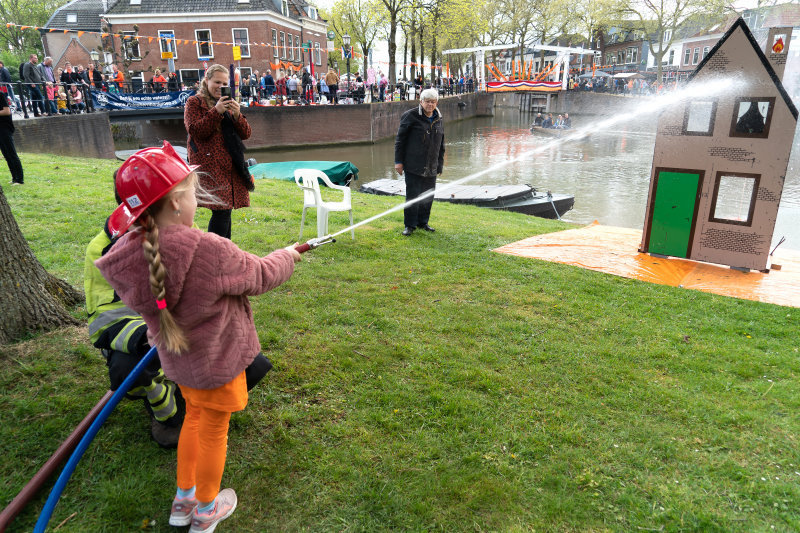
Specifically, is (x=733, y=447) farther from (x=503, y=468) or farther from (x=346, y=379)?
(x=346, y=379)

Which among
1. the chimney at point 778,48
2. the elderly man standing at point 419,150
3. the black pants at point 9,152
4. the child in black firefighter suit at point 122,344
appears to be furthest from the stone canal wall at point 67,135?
the chimney at point 778,48

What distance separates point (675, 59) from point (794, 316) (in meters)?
75.7

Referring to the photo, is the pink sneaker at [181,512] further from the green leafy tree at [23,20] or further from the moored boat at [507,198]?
the green leafy tree at [23,20]

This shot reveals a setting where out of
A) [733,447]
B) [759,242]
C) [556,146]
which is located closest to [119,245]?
[733,447]

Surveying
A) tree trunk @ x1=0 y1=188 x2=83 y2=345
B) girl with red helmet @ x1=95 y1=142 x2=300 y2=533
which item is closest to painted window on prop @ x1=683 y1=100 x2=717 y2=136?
girl with red helmet @ x1=95 y1=142 x2=300 y2=533

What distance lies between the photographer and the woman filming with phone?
443cm

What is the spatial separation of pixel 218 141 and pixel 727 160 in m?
6.20

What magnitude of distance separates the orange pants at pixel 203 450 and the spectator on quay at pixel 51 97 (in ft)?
60.3

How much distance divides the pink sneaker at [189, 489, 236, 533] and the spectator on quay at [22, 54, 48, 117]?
1774 cm

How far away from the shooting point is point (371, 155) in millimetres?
27891

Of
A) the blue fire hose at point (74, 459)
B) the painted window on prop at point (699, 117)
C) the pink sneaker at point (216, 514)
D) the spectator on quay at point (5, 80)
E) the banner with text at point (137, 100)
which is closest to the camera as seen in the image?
the blue fire hose at point (74, 459)

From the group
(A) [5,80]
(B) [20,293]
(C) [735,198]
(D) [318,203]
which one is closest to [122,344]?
(B) [20,293]

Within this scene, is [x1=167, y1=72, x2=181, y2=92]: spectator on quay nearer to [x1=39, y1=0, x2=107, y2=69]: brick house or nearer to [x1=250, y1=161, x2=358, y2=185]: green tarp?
[x1=250, y1=161, x2=358, y2=185]: green tarp

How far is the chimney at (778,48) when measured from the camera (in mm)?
6059
